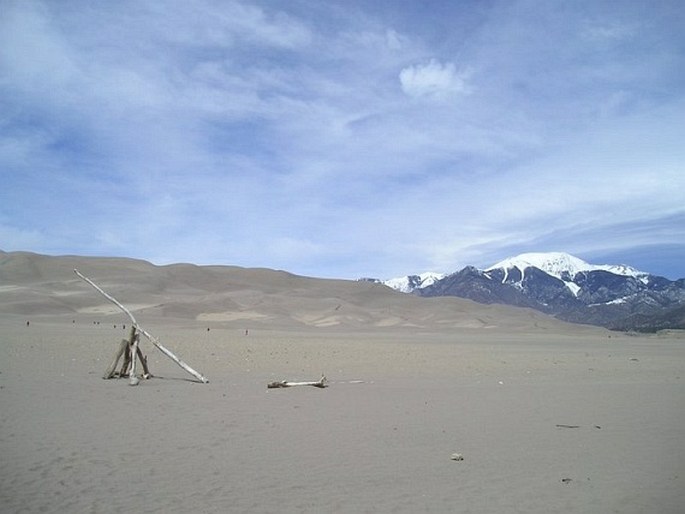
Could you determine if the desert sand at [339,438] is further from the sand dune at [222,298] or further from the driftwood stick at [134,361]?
the sand dune at [222,298]

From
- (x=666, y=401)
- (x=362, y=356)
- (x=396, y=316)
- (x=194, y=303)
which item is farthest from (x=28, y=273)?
(x=666, y=401)

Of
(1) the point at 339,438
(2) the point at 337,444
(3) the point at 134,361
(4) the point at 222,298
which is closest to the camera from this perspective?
(2) the point at 337,444

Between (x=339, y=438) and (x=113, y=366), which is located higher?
(x=113, y=366)

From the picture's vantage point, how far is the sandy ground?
6.44 metres

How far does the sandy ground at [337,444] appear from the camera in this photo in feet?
21.1

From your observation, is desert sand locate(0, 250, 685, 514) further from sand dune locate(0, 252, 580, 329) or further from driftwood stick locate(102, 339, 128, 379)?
sand dune locate(0, 252, 580, 329)

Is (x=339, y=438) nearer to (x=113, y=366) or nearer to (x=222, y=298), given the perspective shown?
(x=113, y=366)

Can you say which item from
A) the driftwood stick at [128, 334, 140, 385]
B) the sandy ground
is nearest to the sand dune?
the driftwood stick at [128, 334, 140, 385]

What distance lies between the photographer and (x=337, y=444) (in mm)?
8891

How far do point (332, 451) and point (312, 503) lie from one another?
2193 mm

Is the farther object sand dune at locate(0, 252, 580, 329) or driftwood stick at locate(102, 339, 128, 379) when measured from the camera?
sand dune at locate(0, 252, 580, 329)

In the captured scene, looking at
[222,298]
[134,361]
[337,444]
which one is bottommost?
[337,444]

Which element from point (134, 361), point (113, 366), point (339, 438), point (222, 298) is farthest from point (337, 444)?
point (222, 298)

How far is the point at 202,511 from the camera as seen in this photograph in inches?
234
